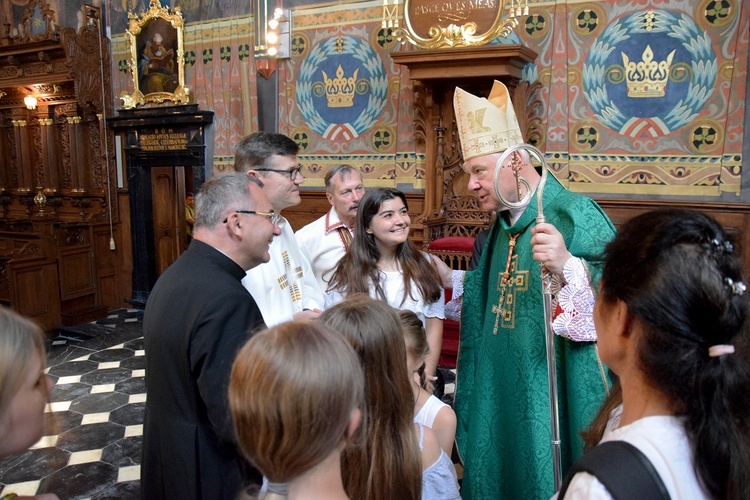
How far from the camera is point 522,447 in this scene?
2.15 meters

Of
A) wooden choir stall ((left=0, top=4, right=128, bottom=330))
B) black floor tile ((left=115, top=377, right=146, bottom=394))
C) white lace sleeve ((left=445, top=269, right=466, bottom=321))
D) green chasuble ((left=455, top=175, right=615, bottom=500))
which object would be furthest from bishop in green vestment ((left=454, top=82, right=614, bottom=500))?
wooden choir stall ((left=0, top=4, right=128, bottom=330))

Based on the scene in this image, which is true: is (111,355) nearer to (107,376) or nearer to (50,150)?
(107,376)

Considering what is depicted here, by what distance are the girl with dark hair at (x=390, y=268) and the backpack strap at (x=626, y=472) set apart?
1.84 metres

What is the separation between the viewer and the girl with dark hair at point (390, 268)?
9.16 ft

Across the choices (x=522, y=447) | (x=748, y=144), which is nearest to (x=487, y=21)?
(x=748, y=144)

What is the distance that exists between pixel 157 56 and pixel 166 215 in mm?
2150

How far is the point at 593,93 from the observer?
527 centimetres

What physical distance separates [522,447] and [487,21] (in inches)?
155

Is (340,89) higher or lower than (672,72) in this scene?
higher

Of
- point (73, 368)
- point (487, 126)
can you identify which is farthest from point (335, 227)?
point (73, 368)

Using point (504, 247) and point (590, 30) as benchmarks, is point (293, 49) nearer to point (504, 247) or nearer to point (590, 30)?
point (590, 30)

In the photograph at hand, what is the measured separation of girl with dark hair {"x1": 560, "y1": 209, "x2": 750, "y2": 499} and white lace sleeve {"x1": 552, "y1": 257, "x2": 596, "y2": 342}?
2.85 feet

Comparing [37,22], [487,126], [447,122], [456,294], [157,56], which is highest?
[37,22]

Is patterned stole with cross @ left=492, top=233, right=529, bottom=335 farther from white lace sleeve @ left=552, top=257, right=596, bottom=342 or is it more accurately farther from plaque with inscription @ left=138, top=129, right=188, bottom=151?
plaque with inscription @ left=138, top=129, right=188, bottom=151
